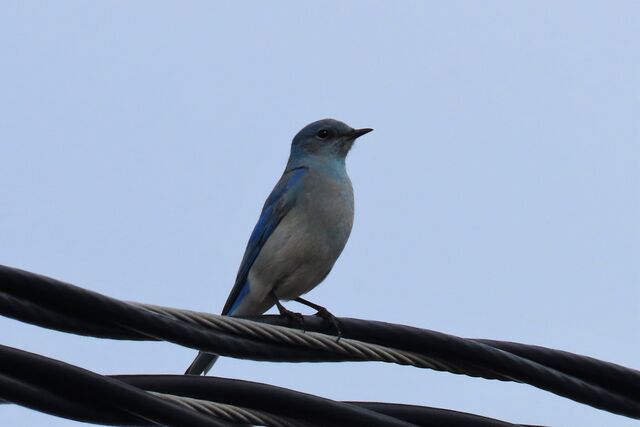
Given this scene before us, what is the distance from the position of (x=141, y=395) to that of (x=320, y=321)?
1.90m

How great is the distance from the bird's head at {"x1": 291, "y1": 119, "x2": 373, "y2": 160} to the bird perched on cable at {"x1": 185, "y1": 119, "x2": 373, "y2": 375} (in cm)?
72

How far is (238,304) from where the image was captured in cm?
902

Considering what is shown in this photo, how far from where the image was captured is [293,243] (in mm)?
8867

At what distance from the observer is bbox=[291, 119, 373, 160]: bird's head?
416 inches

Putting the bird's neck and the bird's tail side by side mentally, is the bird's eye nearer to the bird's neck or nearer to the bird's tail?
the bird's neck

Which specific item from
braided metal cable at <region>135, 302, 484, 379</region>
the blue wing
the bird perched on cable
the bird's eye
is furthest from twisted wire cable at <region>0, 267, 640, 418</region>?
the bird's eye

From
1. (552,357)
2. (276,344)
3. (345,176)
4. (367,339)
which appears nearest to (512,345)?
(552,357)

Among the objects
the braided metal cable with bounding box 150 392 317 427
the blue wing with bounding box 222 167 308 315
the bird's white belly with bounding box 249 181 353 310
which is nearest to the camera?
the braided metal cable with bounding box 150 392 317 427

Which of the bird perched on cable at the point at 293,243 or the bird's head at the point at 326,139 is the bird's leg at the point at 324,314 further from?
the bird's head at the point at 326,139

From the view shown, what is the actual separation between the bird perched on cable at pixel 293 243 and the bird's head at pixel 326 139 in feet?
2.35

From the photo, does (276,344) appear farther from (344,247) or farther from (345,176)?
(345,176)

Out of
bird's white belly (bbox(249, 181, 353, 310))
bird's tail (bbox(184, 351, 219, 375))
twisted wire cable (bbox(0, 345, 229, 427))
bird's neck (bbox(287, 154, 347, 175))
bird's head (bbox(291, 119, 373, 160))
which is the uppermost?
bird's head (bbox(291, 119, 373, 160))

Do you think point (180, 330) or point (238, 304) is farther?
point (238, 304)

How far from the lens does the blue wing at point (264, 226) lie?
9055mm
